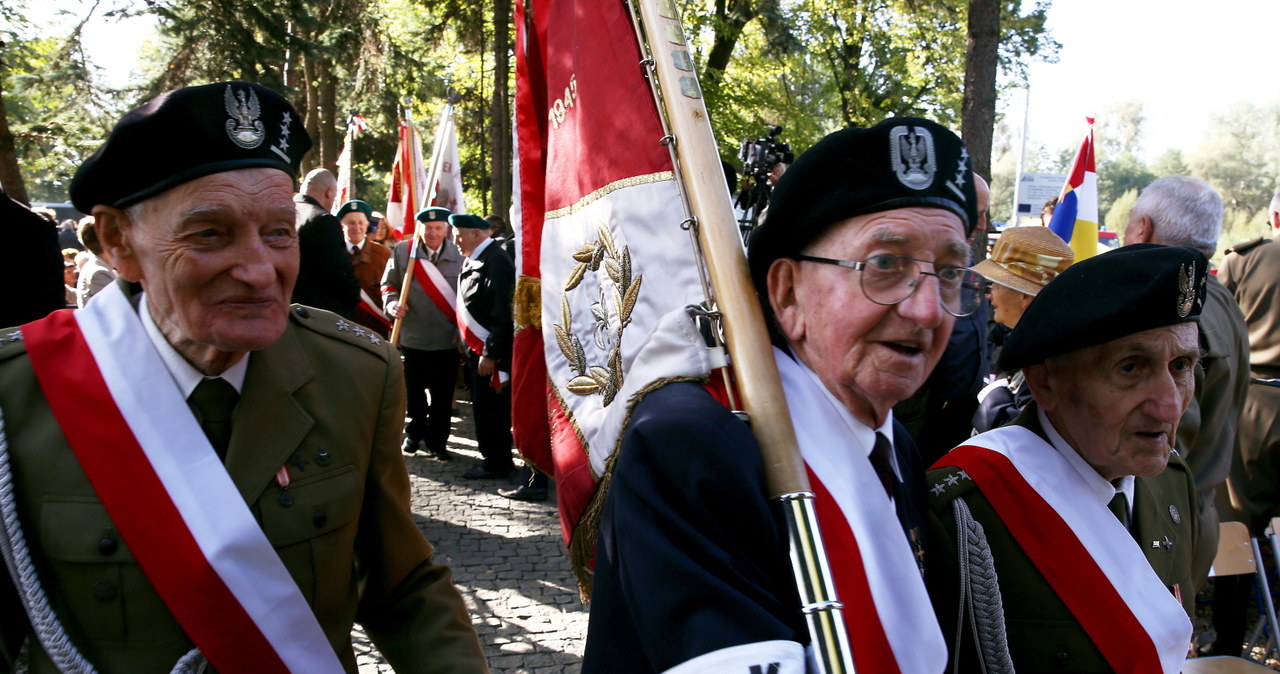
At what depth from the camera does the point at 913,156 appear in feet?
5.70

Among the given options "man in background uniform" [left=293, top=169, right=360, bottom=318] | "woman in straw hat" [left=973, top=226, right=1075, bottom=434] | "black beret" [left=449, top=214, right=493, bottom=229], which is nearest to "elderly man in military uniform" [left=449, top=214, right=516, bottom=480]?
"black beret" [left=449, top=214, right=493, bottom=229]

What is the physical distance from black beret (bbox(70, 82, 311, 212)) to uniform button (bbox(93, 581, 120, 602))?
708mm

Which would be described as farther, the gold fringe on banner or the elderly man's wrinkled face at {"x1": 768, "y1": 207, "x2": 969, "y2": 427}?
the gold fringe on banner

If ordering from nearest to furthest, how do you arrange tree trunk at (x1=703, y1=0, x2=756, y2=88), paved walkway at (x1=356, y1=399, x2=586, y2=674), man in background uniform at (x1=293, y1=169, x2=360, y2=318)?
paved walkway at (x1=356, y1=399, x2=586, y2=674)
man in background uniform at (x1=293, y1=169, x2=360, y2=318)
tree trunk at (x1=703, y1=0, x2=756, y2=88)

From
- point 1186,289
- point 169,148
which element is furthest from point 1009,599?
point 169,148

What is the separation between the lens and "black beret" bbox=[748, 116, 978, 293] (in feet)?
5.57

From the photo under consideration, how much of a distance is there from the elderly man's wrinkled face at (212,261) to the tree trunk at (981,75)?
6.38 meters

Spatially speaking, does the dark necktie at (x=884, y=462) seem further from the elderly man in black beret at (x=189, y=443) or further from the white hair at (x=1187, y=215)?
the white hair at (x=1187, y=215)

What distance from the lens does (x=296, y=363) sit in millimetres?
1955

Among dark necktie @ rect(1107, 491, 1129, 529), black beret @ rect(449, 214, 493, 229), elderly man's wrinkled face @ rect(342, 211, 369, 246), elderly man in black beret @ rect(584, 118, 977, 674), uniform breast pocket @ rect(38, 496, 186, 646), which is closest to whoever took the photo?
elderly man in black beret @ rect(584, 118, 977, 674)

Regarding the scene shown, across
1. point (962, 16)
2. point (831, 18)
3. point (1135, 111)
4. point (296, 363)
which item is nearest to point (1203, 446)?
point (296, 363)

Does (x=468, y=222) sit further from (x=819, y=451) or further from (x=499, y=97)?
(x=819, y=451)

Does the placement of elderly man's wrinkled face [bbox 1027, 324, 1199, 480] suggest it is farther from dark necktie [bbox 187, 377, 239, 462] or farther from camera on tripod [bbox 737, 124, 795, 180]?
camera on tripod [bbox 737, 124, 795, 180]

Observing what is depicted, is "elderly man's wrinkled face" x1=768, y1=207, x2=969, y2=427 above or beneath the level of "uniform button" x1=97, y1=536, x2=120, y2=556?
above
